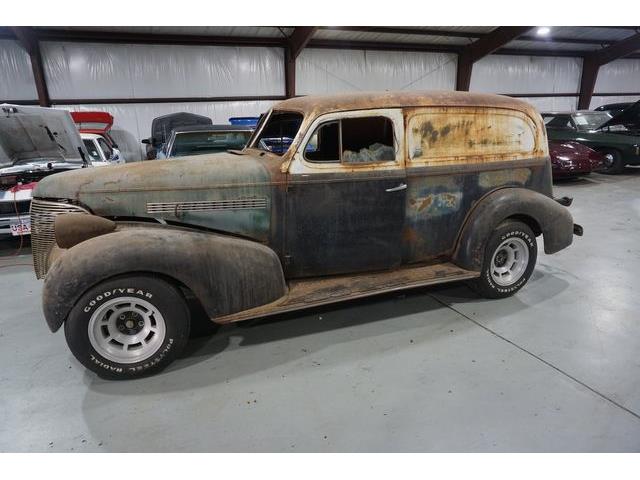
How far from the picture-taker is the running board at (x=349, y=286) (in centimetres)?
287

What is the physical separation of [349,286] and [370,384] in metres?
0.81

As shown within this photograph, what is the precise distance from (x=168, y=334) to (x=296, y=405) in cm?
98

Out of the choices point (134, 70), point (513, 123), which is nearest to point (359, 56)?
point (134, 70)

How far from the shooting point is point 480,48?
13203mm

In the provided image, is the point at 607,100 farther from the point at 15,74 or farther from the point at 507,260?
the point at 15,74

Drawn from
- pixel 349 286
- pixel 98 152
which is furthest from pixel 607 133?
pixel 98 152

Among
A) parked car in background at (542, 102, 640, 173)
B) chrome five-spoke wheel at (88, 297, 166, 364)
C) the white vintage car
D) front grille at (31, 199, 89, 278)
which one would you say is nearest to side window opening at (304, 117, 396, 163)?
chrome five-spoke wheel at (88, 297, 166, 364)

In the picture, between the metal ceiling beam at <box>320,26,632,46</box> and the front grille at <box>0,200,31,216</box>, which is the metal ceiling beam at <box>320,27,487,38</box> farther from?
the front grille at <box>0,200,31,216</box>

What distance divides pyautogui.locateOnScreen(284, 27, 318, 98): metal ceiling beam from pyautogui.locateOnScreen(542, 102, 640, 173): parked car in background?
22.5ft

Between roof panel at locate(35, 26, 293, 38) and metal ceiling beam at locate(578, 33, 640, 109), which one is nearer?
roof panel at locate(35, 26, 293, 38)

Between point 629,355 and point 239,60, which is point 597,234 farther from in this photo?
point 239,60

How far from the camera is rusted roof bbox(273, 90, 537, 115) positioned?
310 centimetres

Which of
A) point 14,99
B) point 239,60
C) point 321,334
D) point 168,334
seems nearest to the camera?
point 168,334

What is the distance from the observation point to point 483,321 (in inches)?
133
